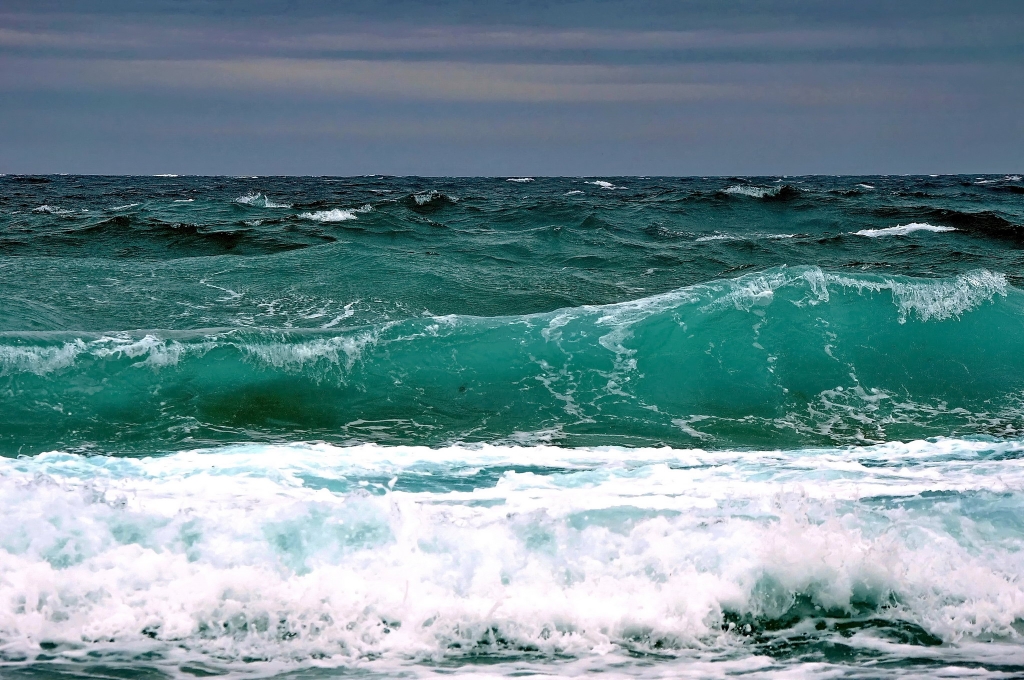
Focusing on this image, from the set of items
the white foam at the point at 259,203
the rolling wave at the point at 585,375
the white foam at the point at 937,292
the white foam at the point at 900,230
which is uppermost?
the white foam at the point at 259,203

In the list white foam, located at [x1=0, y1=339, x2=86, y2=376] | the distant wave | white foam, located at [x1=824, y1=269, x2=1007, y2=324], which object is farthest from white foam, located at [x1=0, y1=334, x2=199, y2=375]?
the distant wave

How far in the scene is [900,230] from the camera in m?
19.8

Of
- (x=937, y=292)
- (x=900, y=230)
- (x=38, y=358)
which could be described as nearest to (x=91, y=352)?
(x=38, y=358)

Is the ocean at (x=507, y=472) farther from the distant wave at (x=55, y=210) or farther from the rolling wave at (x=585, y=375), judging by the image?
the distant wave at (x=55, y=210)

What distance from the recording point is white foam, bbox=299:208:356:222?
2069cm

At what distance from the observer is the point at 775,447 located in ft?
21.4

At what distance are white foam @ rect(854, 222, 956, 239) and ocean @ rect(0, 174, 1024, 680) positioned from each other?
488cm

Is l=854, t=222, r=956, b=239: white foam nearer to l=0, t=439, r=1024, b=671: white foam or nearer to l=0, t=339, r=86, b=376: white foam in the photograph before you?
l=0, t=439, r=1024, b=671: white foam

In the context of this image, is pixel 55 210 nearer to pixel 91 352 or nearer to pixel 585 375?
pixel 91 352

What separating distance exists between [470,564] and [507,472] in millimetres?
1588

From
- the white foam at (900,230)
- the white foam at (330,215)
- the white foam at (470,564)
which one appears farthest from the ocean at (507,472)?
the white foam at (330,215)

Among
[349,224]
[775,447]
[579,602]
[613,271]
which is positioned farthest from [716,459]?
[349,224]

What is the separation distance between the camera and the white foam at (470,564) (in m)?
3.55

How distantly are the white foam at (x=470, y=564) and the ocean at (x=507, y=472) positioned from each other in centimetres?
1
